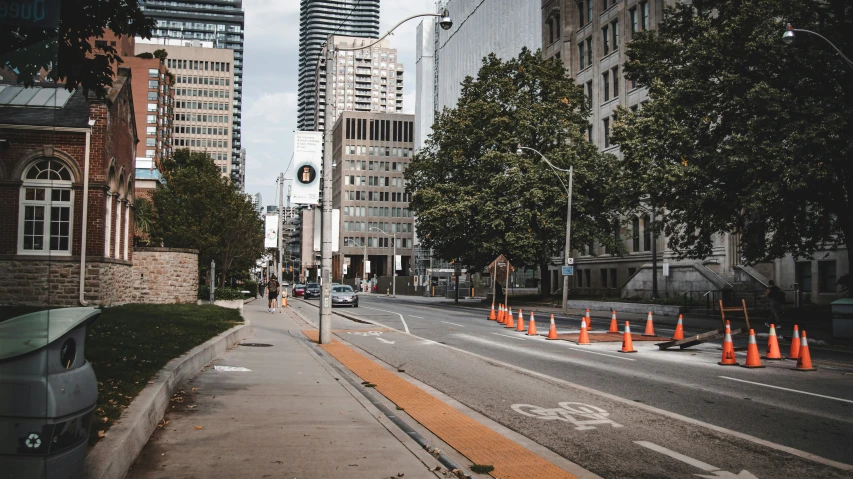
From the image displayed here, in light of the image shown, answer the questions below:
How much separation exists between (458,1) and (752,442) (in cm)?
10351

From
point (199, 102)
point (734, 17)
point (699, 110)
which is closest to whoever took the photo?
point (734, 17)

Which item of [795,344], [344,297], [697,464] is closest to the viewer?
[697,464]

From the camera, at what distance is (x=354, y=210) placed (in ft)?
458

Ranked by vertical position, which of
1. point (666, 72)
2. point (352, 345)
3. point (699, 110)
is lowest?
point (352, 345)

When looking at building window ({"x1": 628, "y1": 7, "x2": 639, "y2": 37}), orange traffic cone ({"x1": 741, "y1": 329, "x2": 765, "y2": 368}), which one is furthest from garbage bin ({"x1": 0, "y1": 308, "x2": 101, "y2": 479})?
building window ({"x1": 628, "y1": 7, "x2": 639, "y2": 37})

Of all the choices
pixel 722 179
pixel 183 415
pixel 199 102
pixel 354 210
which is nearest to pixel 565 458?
pixel 183 415

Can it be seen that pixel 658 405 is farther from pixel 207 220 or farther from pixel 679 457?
pixel 207 220

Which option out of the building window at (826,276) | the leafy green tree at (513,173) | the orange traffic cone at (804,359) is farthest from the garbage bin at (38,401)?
the building window at (826,276)

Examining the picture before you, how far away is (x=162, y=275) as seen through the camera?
30.2 metres

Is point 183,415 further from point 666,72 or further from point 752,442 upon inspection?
point 666,72

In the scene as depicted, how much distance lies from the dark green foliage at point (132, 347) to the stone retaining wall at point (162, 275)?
8.24 metres

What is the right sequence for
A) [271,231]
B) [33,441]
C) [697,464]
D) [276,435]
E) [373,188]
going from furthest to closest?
[373,188]
[271,231]
[276,435]
[697,464]
[33,441]

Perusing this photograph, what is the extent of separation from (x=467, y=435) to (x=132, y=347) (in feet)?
23.2

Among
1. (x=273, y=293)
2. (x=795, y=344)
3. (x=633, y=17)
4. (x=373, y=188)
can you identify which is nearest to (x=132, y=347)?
(x=795, y=344)
